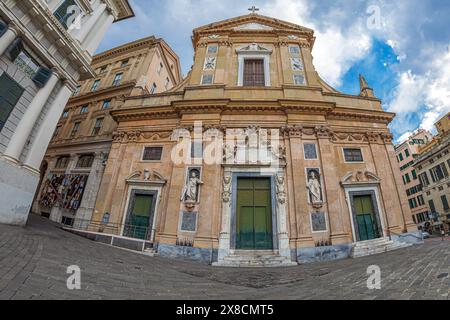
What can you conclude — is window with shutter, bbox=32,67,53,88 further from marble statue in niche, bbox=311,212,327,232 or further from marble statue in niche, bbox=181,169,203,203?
marble statue in niche, bbox=311,212,327,232

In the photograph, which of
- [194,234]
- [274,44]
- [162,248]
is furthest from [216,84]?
[162,248]

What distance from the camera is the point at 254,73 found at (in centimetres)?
1532

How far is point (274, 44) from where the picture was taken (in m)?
16.2

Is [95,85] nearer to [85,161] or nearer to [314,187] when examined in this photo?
[85,161]

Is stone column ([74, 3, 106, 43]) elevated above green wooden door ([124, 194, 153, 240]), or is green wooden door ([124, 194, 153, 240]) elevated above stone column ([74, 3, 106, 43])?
stone column ([74, 3, 106, 43])

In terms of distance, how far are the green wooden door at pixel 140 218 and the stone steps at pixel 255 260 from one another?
4.65 metres

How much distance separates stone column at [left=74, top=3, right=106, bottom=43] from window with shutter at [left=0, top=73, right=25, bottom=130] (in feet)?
15.4

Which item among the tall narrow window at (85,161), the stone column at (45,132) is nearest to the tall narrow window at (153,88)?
the tall narrow window at (85,161)

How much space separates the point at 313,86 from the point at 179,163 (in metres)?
10.0

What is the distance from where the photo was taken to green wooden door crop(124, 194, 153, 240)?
11.1m

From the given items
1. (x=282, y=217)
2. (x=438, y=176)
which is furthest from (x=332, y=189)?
(x=438, y=176)

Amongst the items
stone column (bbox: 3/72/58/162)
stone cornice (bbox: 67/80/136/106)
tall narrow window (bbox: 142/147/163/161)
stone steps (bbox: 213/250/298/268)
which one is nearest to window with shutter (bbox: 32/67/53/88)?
stone column (bbox: 3/72/58/162)
